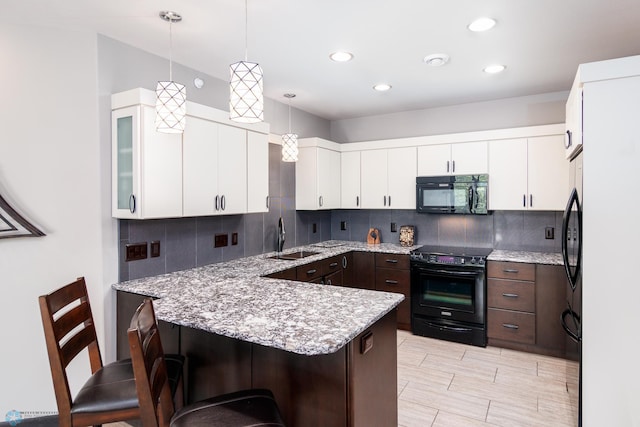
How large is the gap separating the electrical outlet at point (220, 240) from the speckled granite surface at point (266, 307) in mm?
509

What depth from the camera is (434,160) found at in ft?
14.1

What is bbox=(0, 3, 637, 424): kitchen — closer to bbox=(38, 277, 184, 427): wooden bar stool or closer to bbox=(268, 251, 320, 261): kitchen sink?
bbox=(38, 277, 184, 427): wooden bar stool

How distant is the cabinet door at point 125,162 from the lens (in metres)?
2.47

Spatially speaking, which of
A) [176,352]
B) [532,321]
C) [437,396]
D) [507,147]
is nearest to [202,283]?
[176,352]

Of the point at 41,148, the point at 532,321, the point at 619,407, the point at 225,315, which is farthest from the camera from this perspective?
the point at 532,321

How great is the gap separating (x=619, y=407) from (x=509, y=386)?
92cm

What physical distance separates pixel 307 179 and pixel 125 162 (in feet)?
7.31

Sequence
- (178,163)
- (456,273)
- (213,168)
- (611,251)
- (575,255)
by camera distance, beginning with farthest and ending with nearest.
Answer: (456,273) < (213,168) < (178,163) < (575,255) < (611,251)

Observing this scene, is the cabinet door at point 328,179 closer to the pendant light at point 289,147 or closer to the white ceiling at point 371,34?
the pendant light at point 289,147

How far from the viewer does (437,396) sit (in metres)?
2.81

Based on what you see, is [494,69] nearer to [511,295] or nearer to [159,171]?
[511,295]

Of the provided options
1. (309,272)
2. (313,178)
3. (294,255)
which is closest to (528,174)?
(313,178)

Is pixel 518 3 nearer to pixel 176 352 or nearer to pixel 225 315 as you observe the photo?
pixel 225 315

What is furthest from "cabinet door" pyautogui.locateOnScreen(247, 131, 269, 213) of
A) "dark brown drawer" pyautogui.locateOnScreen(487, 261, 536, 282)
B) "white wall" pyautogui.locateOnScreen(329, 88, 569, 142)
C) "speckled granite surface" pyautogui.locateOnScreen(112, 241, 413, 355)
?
"dark brown drawer" pyautogui.locateOnScreen(487, 261, 536, 282)
